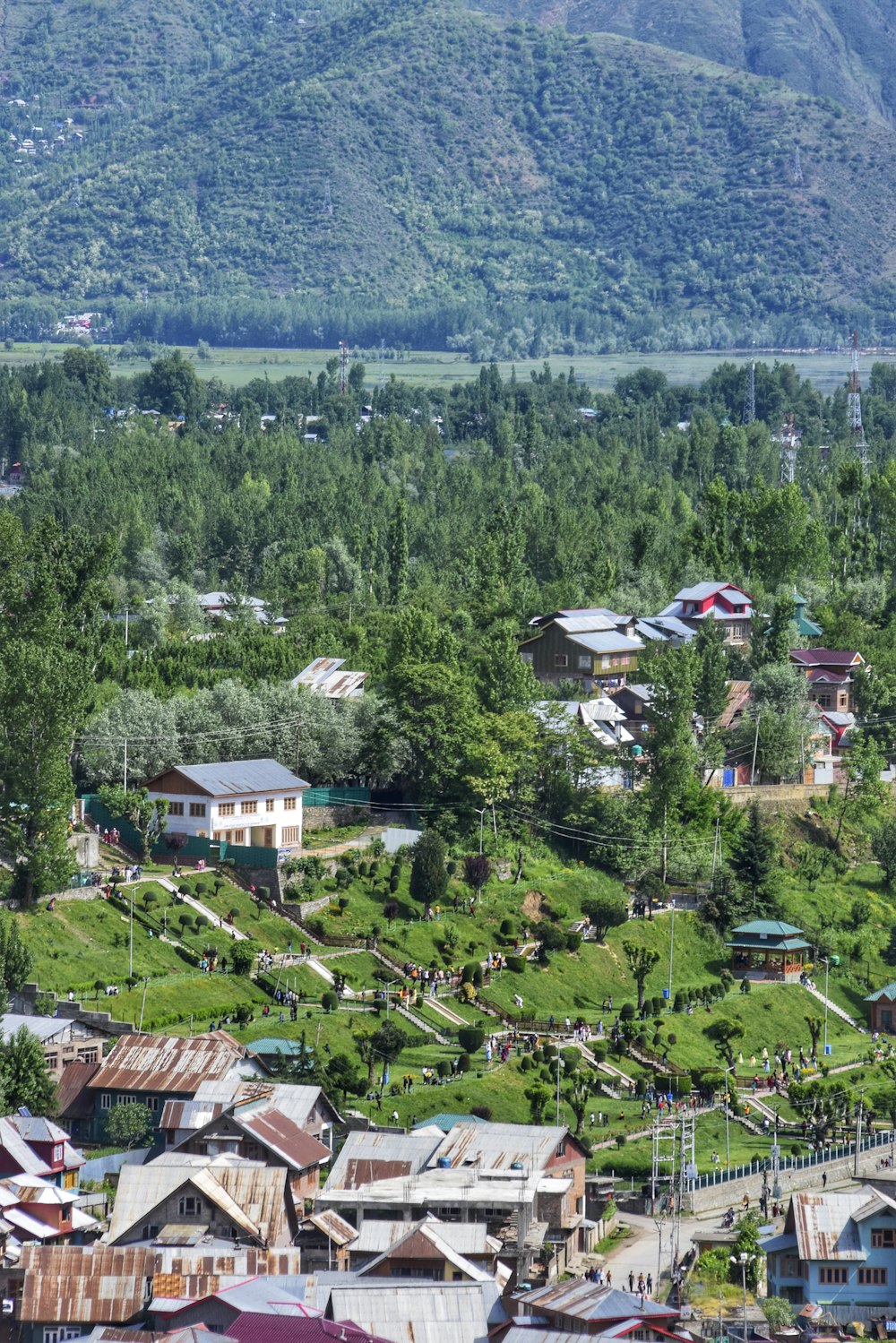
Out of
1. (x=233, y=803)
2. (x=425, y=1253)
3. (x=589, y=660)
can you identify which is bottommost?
(x=425, y=1253)

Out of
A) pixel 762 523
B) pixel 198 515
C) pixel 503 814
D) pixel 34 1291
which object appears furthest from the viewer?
pixel 198 515

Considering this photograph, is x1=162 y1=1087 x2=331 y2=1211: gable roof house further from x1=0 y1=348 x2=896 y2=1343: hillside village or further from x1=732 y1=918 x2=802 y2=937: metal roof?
x1=732 y1=918 x2=802 y2=937: metal roof

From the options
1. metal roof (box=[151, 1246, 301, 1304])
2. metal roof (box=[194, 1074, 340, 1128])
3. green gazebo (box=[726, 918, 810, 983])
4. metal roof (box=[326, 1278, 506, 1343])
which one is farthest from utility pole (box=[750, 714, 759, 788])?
metal roof (box=[326, 1278, 506, 1343])

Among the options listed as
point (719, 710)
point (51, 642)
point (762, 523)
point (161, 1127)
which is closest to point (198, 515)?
point (762, 523)

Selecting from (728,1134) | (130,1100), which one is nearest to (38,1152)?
(130,1100)

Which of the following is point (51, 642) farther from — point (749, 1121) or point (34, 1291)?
point (34, 1291)

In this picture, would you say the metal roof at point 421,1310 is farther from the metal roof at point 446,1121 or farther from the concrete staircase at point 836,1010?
the concrete staircase at point 836,1010

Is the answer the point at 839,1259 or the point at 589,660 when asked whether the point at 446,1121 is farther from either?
the point at 589,660

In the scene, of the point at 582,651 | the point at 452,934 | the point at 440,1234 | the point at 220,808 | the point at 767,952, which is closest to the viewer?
the point at 440,1234
